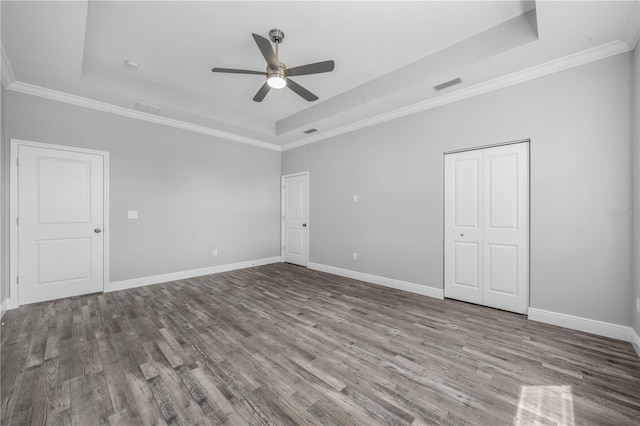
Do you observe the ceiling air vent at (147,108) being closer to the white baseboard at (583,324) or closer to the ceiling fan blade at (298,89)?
the ceiling fan blade at (298,89)

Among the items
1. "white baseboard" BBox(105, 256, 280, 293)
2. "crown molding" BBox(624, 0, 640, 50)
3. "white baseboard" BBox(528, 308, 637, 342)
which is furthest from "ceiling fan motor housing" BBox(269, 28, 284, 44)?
"white baseboard" BBox(528, 308, 637, 342)

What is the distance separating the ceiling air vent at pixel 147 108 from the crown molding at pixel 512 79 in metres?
3.29

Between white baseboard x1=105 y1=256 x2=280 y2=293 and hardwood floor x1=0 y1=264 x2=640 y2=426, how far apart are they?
650 mm

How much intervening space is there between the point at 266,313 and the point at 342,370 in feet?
4.70

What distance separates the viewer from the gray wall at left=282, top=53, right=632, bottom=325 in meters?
2.59

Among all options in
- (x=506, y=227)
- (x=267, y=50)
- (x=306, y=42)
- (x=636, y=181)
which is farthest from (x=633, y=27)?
(x=267, y=50)

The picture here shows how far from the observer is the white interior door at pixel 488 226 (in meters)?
3.16

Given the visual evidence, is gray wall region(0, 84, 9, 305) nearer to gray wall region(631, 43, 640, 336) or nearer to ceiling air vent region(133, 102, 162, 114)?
ceiling air vent region(133, 102, 162, 114)

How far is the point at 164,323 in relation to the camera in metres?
2.92

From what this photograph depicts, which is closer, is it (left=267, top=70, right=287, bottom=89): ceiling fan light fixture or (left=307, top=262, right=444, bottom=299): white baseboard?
(left=267, top=70, right=287, bottom=89): ceiling fan light fixture

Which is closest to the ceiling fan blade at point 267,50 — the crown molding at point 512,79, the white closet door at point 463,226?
the crown molding at point 512,79

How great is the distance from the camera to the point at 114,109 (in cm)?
410

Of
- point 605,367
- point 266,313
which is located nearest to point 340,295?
point 266,313

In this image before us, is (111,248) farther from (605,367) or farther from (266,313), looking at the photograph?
(605,367)
